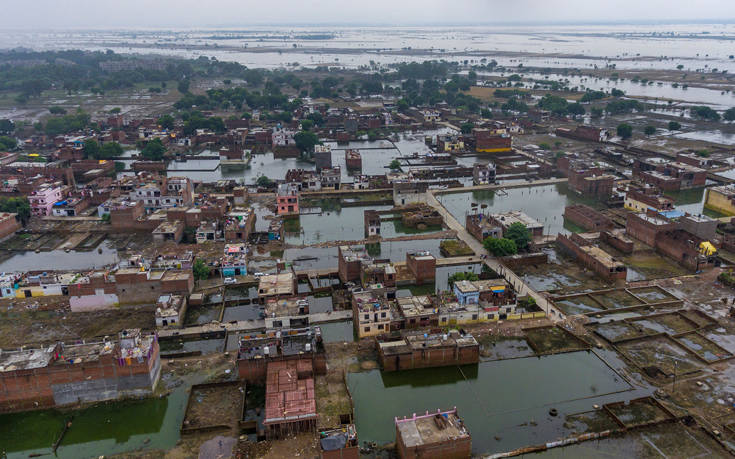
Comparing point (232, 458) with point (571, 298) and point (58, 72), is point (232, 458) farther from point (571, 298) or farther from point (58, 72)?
point (58, 72)

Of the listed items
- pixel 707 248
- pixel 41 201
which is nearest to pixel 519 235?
pixel 707 248

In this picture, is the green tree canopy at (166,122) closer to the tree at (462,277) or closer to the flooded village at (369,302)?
the flooded village at (369,302)

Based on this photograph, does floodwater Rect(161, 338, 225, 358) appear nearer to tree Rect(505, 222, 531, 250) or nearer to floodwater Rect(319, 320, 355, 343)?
floodwater Rect(319, 320, 355, 343)

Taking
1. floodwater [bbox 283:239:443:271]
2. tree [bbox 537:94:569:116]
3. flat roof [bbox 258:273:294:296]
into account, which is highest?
tree [bbox 537:94:569:116]

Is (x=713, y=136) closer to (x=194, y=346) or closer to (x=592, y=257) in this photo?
(x=592, y=257)

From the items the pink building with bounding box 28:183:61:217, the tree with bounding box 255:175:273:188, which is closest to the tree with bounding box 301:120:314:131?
the tree with bounding box 255:175:273:188

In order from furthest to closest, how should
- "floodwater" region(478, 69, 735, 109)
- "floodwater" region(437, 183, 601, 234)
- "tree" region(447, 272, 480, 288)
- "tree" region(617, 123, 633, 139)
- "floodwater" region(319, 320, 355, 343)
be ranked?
"floodwater" region(478, 69, 735, 109)
"tree" region(617, 123, 633, 139)
"floodwater" region(437, 183, 601, 234)
"tree" region(447, 272, 480, 288)
"floodwater" region(319, 320, 355, 343)
